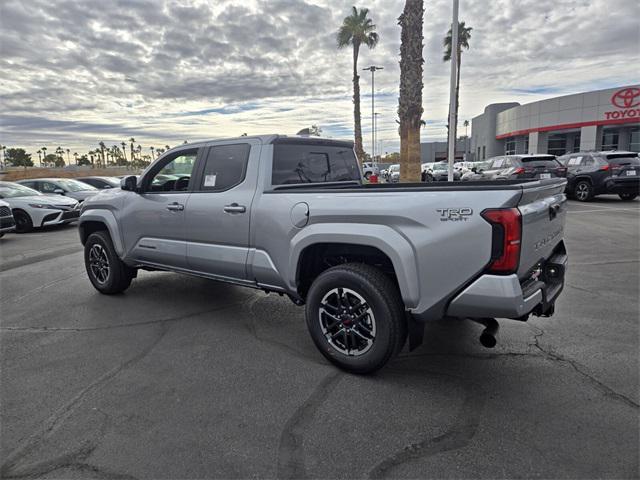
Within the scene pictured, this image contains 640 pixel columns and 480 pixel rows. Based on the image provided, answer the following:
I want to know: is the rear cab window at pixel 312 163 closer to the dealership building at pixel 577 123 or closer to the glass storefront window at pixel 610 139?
the dealership building at pixel 577 123

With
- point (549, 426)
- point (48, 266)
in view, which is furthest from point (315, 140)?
point (48, 266)

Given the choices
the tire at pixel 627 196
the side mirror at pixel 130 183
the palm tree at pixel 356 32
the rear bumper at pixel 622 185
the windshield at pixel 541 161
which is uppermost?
the palm tree at pixel 356 32

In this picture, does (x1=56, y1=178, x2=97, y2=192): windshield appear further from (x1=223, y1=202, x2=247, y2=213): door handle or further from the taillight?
the taillight

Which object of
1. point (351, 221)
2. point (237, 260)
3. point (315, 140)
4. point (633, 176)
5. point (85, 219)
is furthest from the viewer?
point (633, 176)

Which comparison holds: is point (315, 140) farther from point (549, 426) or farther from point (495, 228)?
point (549, 426)

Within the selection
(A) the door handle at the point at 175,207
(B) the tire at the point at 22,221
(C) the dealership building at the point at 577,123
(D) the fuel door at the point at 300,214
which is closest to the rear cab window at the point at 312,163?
(D) the fuel door at the point at 300,214

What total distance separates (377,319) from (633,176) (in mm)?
14960

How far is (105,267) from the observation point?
5652mm

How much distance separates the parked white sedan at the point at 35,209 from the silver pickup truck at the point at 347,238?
28.3 feet

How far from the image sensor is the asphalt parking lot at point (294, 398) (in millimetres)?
2418

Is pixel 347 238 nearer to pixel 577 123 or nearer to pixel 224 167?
pixel 224 167

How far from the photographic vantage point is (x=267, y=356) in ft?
12.4

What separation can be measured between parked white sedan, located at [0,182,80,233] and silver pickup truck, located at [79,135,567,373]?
8631 mm

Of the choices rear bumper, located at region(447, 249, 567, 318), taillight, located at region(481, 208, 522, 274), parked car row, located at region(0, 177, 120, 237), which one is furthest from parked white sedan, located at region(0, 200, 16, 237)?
taillight, located at region(481, 208, 522, 274)
